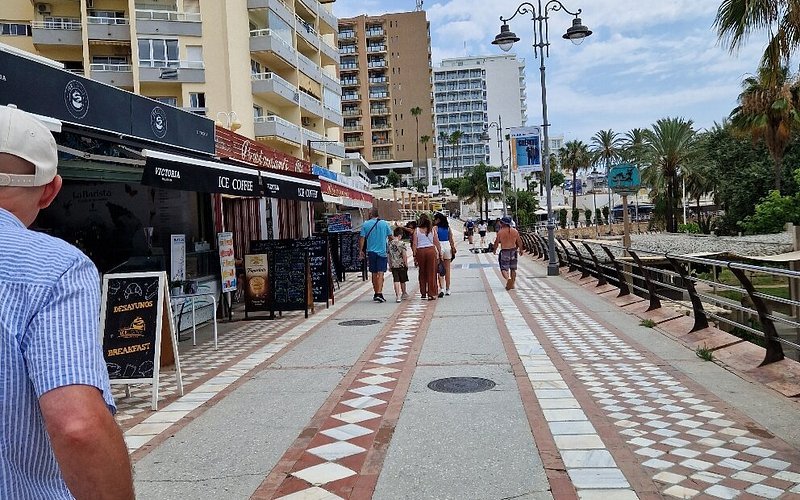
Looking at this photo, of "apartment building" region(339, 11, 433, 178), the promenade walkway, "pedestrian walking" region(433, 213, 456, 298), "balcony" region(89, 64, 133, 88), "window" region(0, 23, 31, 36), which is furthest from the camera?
"apartment building" region(339, 11, 433, 178)

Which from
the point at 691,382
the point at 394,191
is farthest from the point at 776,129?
the point at 691,382

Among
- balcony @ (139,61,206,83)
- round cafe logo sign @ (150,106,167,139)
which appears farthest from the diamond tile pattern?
balcony @ (139,61,206,83)

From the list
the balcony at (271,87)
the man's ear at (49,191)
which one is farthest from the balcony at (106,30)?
the man's ear at (49,191)

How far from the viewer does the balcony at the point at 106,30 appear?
42.6 meters

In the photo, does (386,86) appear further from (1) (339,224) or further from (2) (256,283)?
(2) (256,283)

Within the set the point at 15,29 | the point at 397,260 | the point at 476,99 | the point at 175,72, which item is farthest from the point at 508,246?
the point at 476,99

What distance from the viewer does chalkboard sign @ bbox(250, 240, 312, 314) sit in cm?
1196

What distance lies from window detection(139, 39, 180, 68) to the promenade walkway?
3653cm

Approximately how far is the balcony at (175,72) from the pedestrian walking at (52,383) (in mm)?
42682

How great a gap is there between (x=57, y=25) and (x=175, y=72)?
958 cm

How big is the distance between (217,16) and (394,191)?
17754 millimetres

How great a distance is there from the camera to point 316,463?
468 cm

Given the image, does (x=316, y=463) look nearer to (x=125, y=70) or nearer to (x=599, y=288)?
(x=599, y=288)

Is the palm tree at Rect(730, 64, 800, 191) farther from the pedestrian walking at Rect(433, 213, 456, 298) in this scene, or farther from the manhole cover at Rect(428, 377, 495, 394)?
the manhole cover at Rect(428, 377, 495, 394)
